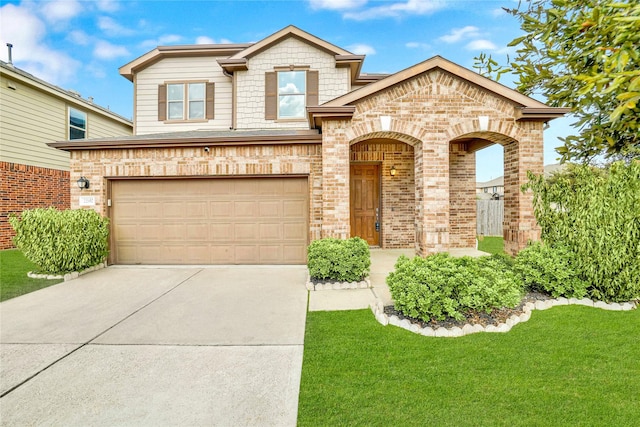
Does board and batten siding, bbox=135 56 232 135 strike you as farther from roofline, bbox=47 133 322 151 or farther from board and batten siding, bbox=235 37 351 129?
roofline, bbox=47 133 322 151

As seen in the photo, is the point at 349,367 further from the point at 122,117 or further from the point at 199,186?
the point at 122,117

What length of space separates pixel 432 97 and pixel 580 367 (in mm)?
5791

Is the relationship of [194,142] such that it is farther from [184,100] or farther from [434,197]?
[434,197]

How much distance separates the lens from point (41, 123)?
1196 centimetres

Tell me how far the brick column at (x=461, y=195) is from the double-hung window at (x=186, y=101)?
8.71 meters

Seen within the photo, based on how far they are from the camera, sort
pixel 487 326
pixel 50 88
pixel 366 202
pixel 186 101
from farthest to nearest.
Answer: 1. pixel 50 88
2. pixel 186 101
3. pixel 366 202
4. pixel 487 326

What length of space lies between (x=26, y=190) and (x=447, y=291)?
14254 millimetres

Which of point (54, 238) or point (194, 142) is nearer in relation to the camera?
point (54, 238)

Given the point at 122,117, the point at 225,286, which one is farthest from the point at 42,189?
the point at 225,286

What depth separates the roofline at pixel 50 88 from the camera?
1073 centimetres

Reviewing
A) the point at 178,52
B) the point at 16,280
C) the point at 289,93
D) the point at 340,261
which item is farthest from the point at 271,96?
the point at 16,280

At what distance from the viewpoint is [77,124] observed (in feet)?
44.5

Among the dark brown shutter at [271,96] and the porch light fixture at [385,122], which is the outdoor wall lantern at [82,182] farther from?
the porch light fixture at [385,122]

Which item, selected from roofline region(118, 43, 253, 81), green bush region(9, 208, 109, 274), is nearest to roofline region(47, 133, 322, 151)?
green bush region(9, 208, 109, 274)
